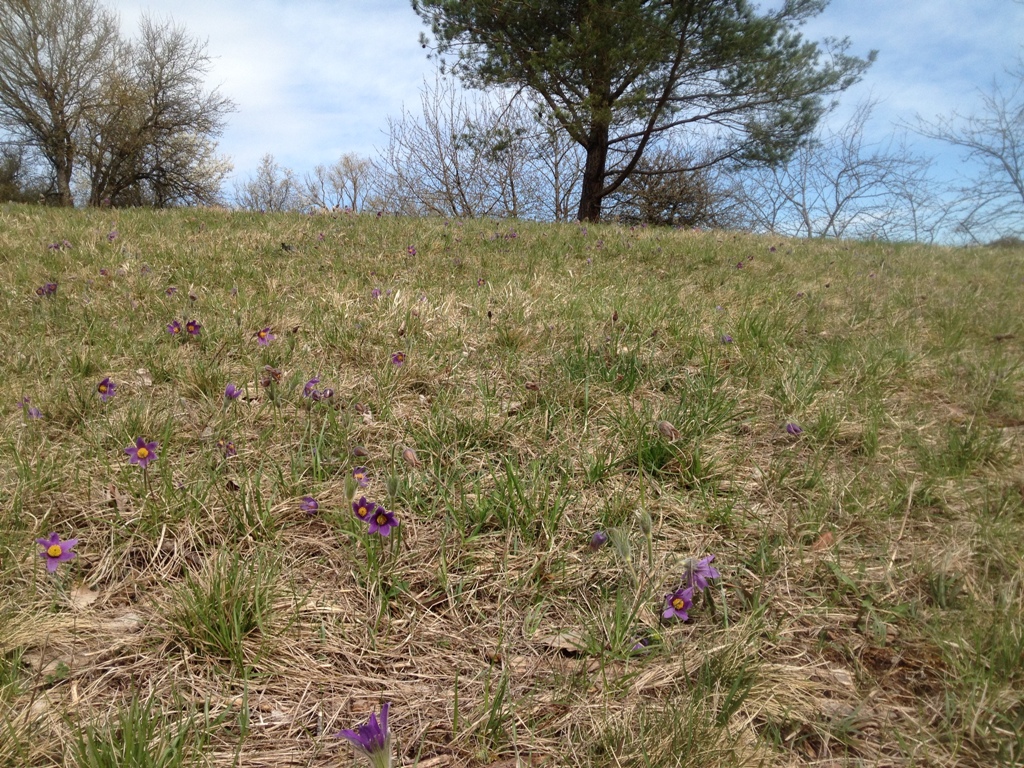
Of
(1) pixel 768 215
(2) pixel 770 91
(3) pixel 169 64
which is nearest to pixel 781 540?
(2) pixel 770 91

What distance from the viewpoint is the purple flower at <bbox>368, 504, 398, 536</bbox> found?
160cm

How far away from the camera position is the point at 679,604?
1485 mm

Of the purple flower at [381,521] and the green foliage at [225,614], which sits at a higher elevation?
the purple flower at [381,521]

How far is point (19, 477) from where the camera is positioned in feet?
5.95

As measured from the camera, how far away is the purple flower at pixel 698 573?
1511mm

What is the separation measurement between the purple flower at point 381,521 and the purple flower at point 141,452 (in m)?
0.76

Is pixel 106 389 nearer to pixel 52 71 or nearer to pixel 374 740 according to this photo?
pixel 374 740

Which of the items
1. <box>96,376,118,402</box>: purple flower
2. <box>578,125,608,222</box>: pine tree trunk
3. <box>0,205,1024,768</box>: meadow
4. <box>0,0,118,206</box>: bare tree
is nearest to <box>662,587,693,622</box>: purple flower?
<box>0,205,1024,768</box>: meadow

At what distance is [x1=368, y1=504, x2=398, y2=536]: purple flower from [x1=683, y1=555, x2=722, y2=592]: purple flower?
2.58 feet

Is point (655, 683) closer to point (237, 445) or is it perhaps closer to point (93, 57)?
point (237, 445)

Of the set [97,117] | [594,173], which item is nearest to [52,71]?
[97,117]

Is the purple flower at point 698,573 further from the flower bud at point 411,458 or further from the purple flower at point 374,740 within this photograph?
the flower bud at point 411,458

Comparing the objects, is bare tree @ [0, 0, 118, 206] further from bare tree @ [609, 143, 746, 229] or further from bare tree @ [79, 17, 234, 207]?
bare tree @ [609, 143, 746, 229]

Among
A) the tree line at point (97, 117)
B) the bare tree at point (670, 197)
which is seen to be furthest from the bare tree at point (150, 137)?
the bare tree at point (670, 197)
